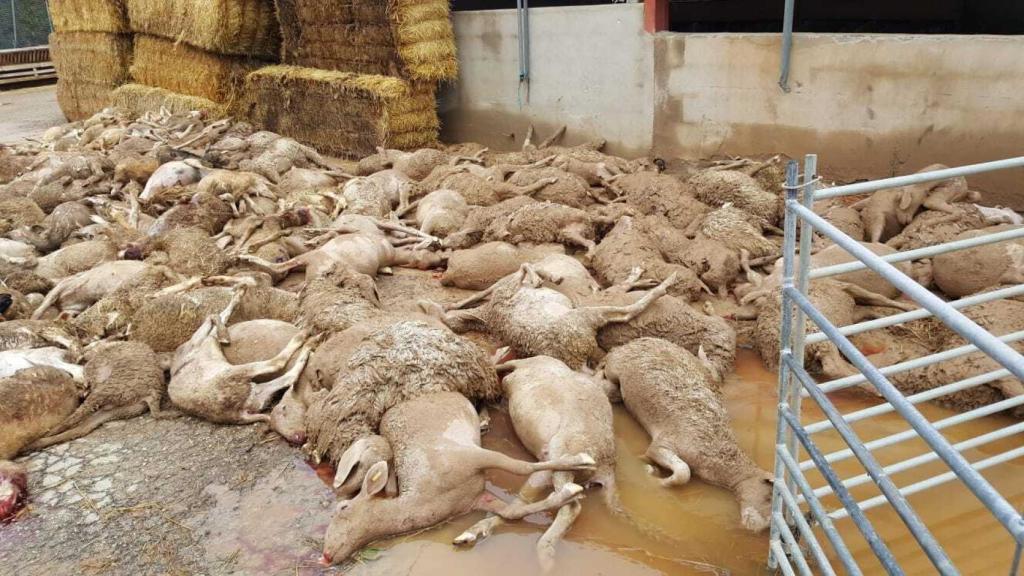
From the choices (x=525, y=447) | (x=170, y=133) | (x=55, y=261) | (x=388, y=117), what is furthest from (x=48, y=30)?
(x=525, y=447)

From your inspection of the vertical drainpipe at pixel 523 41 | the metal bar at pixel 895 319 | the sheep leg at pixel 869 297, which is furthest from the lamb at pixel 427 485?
the vertical drainpipe at pixel 523 41

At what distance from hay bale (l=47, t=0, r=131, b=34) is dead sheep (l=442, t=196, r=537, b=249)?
1276 centimetres

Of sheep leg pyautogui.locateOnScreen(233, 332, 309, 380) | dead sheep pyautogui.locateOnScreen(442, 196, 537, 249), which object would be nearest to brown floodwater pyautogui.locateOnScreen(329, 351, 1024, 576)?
sheep leg pyautogui.locateOnScreen(233, 332, 309, 380)

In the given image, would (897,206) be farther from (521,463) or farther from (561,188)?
(521,463)

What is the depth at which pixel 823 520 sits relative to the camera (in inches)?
106

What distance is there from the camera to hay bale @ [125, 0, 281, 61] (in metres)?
13.2

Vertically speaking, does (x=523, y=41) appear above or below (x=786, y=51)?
above

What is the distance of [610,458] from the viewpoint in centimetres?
407

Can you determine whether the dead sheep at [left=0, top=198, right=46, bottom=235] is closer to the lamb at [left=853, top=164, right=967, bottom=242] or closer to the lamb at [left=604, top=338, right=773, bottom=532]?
the lamb at [left=604, top=338, right=773, bottom=532]

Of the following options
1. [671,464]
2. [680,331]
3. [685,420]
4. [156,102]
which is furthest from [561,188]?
[156,102]

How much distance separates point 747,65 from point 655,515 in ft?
20.7

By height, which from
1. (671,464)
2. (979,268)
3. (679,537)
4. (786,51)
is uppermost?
(786,51)

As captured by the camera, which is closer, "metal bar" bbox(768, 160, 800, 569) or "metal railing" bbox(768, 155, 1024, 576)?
"metal railing" bbox(768, 155, 1024, 576)

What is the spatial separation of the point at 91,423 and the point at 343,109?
8.07 metres
